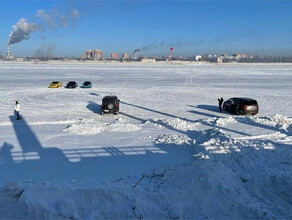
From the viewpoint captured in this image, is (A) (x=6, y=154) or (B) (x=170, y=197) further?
(A) (x=6, y=154)

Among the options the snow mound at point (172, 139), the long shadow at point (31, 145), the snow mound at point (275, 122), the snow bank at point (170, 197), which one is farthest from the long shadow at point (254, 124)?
the long shadow at point (31, 145)

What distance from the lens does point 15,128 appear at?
55.0 ft

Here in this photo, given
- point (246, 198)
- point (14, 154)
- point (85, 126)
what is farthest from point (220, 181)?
point (85, 126)

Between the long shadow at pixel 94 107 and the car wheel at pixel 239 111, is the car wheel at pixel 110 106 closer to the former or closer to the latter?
the long shadow at pixel 94 107

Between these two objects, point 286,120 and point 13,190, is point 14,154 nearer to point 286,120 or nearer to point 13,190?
point 13,190

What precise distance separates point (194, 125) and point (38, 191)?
11620 millimetres

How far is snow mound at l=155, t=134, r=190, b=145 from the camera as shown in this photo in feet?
45.3

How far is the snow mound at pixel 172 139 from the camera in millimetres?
13797

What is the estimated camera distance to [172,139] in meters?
14.1

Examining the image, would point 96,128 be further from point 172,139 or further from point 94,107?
point 94,107

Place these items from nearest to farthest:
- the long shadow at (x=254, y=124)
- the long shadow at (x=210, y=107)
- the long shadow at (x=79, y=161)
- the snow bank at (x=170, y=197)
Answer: the snow bank at (x=170, y=197) < the long shadow at (x=79, y=161) < the long shadow at (x=254, y=124) < the long shadow at (x=210, y=107)

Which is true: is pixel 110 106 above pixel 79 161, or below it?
above

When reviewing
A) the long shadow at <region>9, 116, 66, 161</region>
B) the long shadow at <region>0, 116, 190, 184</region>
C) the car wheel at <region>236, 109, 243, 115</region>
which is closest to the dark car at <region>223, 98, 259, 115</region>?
the car wheel at <region>236, 109, 243, 115</region>

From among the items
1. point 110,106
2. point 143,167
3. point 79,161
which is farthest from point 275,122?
point 79,161
